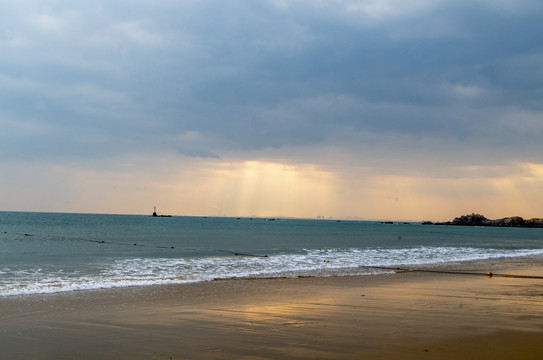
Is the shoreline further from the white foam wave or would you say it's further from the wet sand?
the white foam wave

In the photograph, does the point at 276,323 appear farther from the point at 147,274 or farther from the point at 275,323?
the point at 147,274

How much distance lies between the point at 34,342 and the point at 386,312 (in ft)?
27.7

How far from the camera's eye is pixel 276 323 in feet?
31.9

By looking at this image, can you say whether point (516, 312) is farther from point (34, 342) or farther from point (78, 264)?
point (78, 264)

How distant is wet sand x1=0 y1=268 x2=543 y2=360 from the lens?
769cm

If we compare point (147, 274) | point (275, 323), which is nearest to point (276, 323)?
point (275, 323)

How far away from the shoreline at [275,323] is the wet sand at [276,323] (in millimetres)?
23

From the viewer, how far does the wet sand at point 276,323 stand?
7.69 meters

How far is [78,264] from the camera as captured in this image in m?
24.7

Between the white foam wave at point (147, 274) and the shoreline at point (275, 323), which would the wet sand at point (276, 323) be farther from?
the white foam wave at point (147, 274)

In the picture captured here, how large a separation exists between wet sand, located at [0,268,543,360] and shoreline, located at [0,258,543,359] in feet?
0.07

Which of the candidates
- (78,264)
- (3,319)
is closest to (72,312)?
(3,319)

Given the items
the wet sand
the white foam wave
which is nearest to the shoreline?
the wet sand

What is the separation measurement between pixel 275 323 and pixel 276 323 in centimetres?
3
